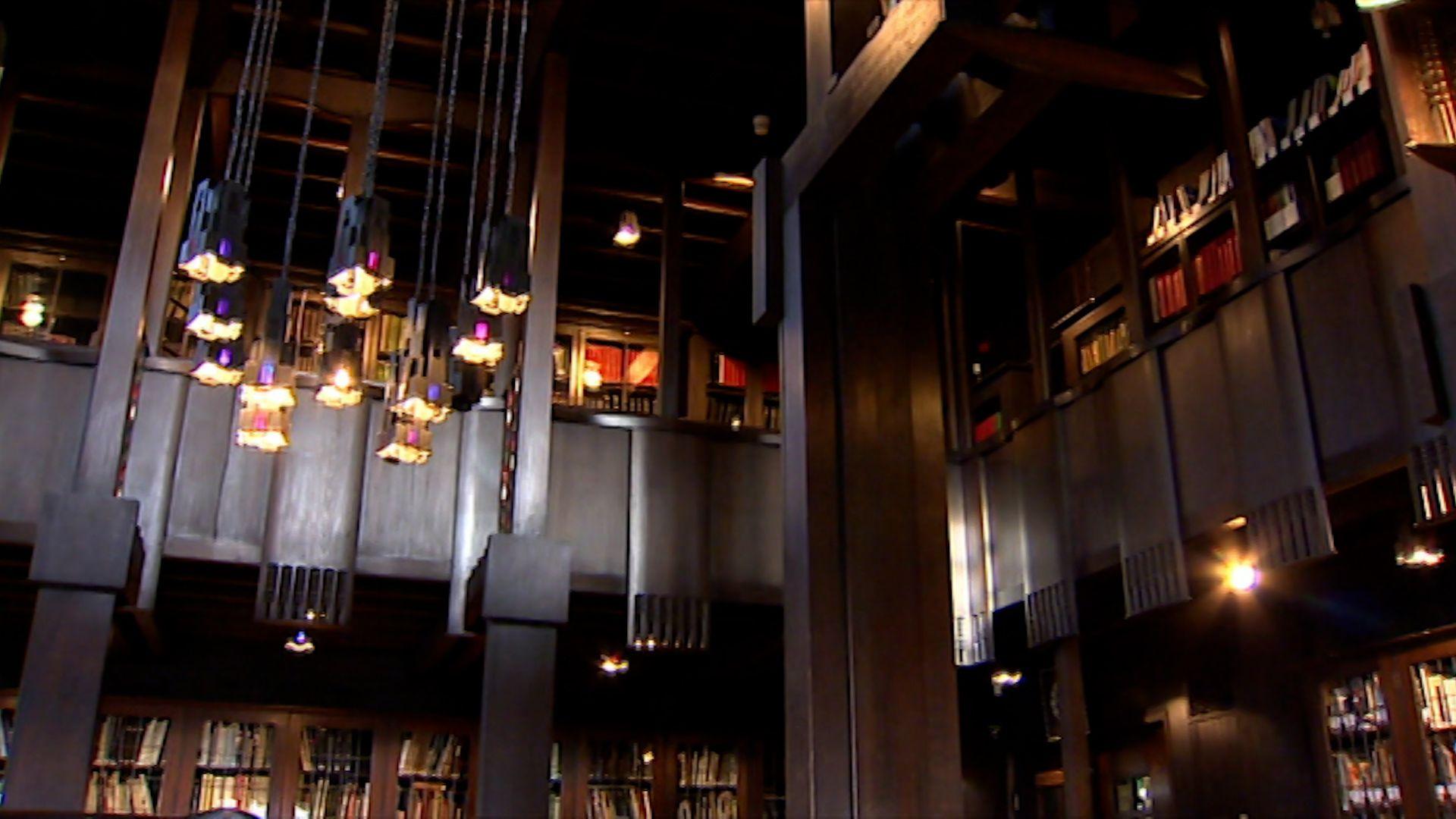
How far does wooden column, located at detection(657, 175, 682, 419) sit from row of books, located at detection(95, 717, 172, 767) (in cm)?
405

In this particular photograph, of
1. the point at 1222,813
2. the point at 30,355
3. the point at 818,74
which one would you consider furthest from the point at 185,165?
the point at 1222,813

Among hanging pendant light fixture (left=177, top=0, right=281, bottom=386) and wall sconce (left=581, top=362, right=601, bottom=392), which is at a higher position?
wall sconce (left=581, top=362, right=601, bottom=392)

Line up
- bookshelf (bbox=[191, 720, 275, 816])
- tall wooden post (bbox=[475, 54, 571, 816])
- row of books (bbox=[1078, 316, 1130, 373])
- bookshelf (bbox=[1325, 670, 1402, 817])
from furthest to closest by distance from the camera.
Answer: bookshelf (bbox=[191, 720, 275, 816]), row of books (bbox=[1078, 316, 1130, 373]), bookshelf (bbox=[1325, 670, 1402, 817]), tall wooden post (bbox=[475, 54, 571, 816])

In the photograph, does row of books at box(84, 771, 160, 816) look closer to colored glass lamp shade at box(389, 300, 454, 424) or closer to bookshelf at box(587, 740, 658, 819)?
bookshelf at box(587, 740, 658, 819)

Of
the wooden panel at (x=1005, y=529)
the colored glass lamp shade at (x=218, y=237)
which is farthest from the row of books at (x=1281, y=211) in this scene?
the colored glass lamp shade at (x=218, y=237)

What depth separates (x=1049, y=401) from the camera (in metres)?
7.87

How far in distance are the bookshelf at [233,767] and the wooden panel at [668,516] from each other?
3.36 meters

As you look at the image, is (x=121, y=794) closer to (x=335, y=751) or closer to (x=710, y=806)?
(x=335, y=751)

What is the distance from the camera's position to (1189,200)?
7578 millimetres

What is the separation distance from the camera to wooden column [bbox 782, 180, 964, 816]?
3193 millimetres

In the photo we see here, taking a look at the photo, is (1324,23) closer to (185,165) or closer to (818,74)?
(818,74)

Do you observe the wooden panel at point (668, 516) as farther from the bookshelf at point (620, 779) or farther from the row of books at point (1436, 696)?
the row of books at point (1436, 696)

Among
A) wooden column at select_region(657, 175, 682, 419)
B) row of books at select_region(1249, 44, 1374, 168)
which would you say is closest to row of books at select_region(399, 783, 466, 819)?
wooden column at select_region(657, 175, 682, 419)

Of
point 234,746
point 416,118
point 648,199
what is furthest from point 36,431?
point 648,199
